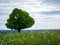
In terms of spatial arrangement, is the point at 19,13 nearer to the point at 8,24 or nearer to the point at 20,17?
the point at 20,17

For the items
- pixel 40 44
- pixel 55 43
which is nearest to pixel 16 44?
pixel 40 44

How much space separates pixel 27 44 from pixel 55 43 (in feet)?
3.15

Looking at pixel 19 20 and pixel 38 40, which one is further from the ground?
pixel 38 40

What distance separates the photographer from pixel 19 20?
70.1m

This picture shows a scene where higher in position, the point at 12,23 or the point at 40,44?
the point at 40,44

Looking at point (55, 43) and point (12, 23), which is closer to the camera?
point (55, 43)

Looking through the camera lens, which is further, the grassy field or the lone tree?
the lone tree

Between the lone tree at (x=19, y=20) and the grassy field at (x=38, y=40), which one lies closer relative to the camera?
the grassy field at (x=38, y=40)

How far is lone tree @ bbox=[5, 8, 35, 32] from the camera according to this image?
6925 cm

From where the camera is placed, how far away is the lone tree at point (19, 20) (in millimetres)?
69250

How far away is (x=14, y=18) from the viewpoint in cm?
7062

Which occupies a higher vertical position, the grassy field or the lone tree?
the grassy field

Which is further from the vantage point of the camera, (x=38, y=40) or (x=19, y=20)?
(x=19, y=20)

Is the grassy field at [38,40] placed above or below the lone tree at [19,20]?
above
